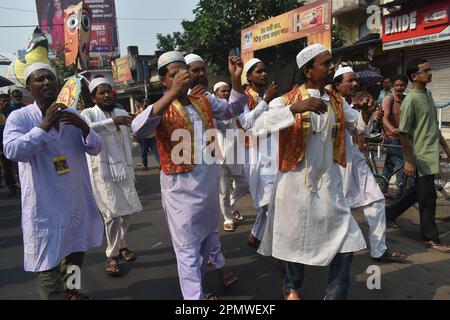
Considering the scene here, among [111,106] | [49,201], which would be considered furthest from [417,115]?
[49,201]

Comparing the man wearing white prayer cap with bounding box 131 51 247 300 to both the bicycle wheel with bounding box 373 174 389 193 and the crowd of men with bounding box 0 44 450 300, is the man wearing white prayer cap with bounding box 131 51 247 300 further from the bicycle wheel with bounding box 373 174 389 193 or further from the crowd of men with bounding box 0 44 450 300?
the bicycle wheel with bounding box 373 174 389 193

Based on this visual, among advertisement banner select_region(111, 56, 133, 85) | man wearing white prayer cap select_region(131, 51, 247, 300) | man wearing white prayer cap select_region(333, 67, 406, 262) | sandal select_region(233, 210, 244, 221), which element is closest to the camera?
man wearing white prayer cap select_region(131, 51, 247, 300)

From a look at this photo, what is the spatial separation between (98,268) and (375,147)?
4.42 metres

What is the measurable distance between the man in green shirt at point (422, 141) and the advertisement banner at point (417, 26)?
668cm

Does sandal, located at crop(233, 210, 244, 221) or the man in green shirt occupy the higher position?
the man in green shirt

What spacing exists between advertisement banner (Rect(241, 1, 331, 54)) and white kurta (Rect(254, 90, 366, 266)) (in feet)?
22.7

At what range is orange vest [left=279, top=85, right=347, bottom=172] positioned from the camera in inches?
107

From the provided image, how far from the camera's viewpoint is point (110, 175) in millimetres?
4051

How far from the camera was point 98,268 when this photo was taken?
417 centimetres

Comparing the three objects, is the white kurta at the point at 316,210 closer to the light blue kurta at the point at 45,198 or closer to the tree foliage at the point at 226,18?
the light blue kurta at the point at 45,198

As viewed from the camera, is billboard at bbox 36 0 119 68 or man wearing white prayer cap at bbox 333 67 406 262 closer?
man wearing white prayer cap at bbox 333 67 406 262

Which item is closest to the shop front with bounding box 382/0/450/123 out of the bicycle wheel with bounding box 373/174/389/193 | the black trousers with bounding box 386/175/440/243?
the bicycle wheel with bounding box 373/174/389/193

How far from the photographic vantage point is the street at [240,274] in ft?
11.2

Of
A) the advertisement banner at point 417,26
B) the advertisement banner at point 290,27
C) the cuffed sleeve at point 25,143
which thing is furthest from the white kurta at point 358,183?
the advertisement banner at point 417,26
